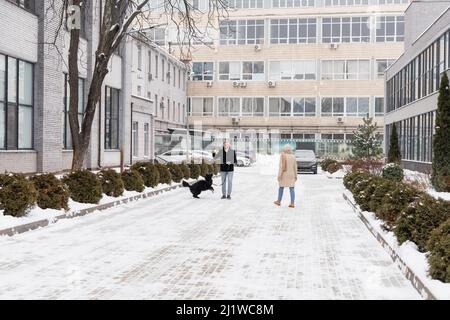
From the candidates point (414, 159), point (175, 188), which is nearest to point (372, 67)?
point (414, 159)

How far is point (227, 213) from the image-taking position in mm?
15719

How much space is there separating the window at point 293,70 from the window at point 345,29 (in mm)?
3001

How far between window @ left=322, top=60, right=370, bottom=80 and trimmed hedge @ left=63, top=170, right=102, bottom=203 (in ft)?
164

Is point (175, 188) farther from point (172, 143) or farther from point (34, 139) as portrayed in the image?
point (172, 143)

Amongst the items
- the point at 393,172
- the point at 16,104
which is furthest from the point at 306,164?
the point at 16,104

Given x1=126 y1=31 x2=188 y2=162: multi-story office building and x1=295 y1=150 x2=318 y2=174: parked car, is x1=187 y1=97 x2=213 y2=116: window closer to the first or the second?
x1=126 y1=31 x2=188 y2=162: multi-story office building

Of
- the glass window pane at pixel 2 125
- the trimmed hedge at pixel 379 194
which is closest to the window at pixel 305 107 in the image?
the glass window pane at pixel 2 125

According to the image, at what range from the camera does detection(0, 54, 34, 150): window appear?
22391mm

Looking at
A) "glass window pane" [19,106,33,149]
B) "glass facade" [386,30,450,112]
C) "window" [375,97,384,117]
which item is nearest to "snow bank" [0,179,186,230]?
"glass window pane" [19,106,33,149]

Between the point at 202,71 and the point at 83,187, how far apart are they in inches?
2041

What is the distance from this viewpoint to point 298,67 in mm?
64188

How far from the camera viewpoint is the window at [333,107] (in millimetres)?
63219

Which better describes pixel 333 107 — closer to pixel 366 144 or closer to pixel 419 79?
pixel 366 144

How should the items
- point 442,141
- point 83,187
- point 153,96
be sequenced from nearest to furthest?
1. point 83,187
2. point 442,141
3. point 153,96
